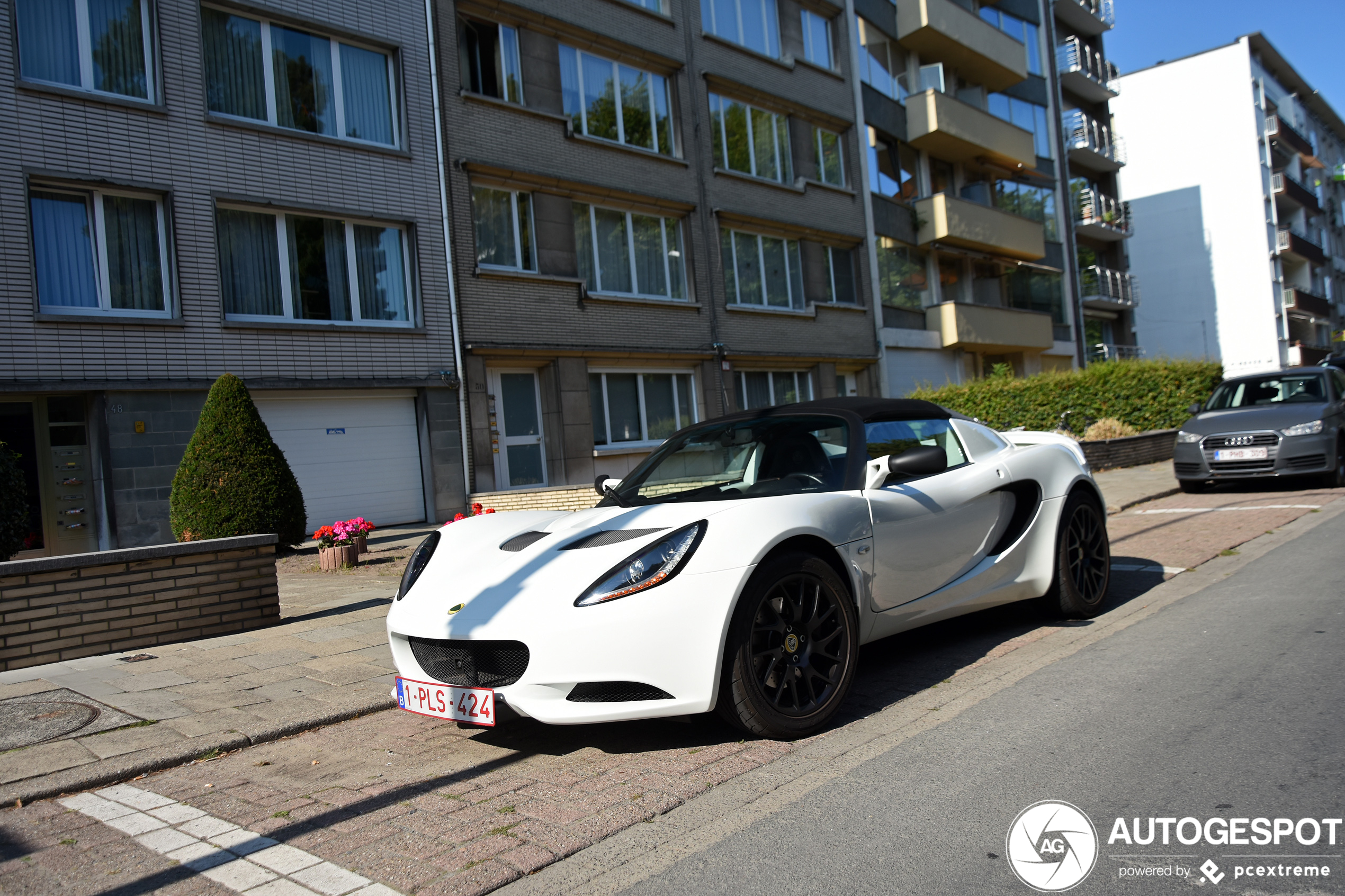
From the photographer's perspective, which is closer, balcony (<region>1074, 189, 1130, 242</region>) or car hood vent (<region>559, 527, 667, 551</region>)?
car hood vent (<region>559, 527, 667, 551</region>)

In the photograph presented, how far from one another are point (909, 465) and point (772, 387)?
1772 centimetres

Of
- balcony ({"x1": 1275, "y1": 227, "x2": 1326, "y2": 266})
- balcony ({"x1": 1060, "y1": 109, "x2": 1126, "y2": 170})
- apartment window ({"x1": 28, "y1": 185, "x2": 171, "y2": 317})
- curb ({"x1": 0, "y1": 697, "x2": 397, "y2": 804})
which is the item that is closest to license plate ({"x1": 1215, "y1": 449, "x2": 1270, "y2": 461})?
curb ({"x1": 0, "y1": 697, "x2": 397, "y2": 804})

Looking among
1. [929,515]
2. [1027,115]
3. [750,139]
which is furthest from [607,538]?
[1027,115]

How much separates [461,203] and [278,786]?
1330 centimetres

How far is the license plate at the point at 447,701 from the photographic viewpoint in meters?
3.67

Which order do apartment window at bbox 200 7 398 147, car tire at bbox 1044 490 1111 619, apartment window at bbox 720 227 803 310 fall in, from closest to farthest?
car tire at bbox 1044 490 1111 619
apartment window at bbox 200 7 398 147
apartment window at bbox 720 227 803 310

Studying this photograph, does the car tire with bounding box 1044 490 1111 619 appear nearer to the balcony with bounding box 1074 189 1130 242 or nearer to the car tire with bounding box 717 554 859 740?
the car tire with bounding box 717 554 859 740

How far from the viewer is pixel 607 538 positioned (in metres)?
4.05

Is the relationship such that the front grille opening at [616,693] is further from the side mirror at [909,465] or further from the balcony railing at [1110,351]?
the balcony railing at [1110,351]

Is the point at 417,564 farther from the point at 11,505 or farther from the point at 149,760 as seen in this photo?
the point at 11,505

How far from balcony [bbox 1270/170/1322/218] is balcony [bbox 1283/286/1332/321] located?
4.88 metres

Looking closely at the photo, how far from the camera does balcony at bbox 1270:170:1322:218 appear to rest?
49625mm

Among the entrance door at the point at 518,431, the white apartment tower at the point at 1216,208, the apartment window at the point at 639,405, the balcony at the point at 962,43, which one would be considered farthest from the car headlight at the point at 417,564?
the white apartment tower at the point at 1216,208

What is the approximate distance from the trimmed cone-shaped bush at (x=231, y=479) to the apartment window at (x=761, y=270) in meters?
12.3
